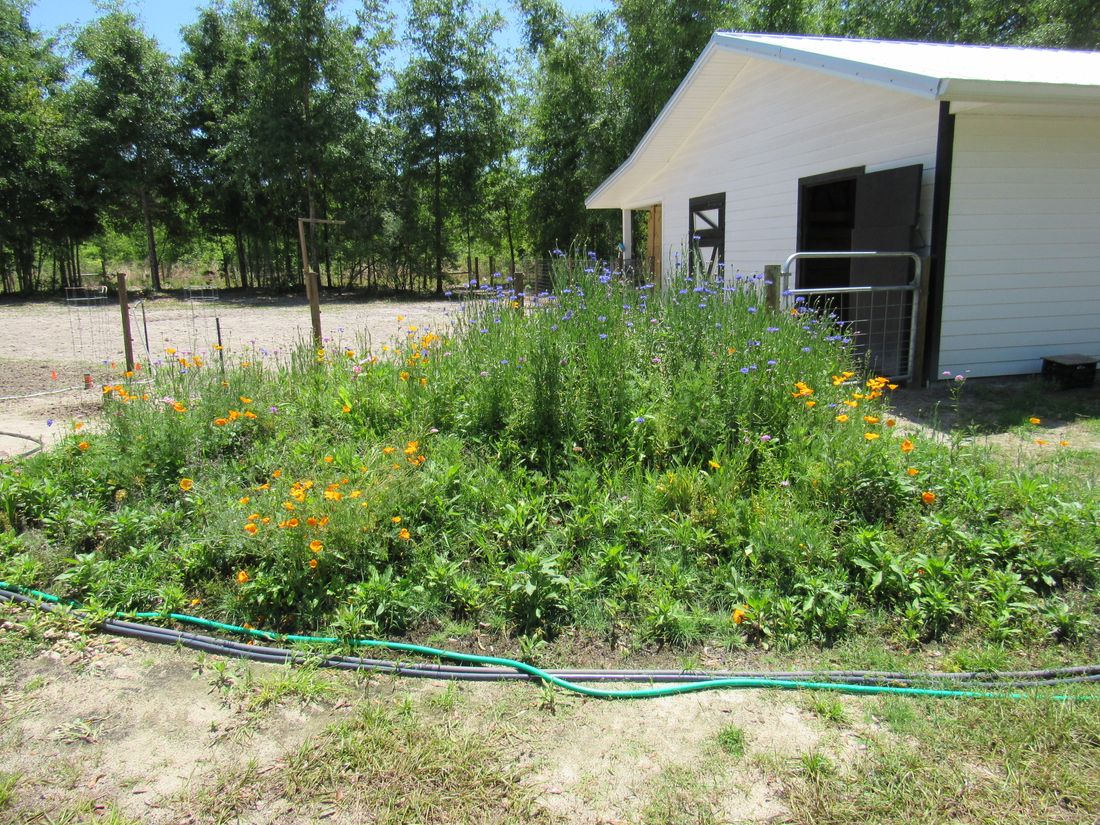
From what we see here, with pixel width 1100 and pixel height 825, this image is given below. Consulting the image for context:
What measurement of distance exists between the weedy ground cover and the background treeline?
18532 millimetres

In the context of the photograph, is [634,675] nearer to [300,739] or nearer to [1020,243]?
[300,739]

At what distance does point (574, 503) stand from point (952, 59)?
678cm

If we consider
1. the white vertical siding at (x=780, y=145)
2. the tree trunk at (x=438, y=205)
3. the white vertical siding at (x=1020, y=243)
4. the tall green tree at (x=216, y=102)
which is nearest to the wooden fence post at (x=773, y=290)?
the white vertical siding at (x=780, y=145)

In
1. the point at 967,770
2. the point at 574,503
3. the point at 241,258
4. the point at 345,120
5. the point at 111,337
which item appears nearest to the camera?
the point at 967,770

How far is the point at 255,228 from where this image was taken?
2591 cm

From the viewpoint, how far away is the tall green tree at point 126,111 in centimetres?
2212

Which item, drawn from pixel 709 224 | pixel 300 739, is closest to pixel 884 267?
pixel 709 224

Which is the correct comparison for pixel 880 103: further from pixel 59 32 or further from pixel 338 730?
pixel 59 32

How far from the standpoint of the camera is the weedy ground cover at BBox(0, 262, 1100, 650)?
285cm

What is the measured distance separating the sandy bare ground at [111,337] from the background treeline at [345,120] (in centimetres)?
366

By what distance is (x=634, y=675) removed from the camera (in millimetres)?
2502

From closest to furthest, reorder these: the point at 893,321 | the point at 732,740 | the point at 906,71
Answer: the point at 732,740 → the point at 906,71 → the point at 893,321

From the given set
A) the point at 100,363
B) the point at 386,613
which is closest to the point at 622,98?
the point at 100,363

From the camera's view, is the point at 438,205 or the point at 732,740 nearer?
the point at 732,740
